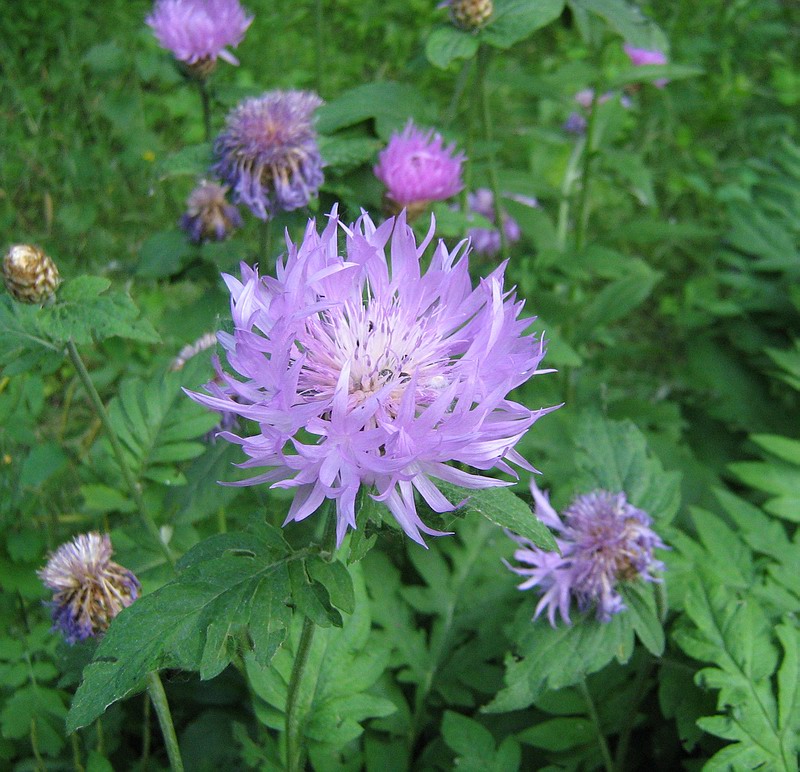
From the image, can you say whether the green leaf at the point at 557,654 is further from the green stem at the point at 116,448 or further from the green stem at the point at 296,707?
the green stem at the point at 116,448

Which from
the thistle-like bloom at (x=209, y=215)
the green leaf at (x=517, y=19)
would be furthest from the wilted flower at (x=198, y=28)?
the green leaf at (x=517, y=19)

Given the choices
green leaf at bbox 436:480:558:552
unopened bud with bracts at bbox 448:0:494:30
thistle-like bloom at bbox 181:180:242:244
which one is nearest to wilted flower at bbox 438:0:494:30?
unopened bud with bracts at bbox 448:0:494:30

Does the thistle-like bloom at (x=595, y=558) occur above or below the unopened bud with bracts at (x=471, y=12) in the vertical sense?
below

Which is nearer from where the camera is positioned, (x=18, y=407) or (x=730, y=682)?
(x=730, y=682)

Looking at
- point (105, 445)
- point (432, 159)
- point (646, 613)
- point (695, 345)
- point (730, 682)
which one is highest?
point (432, 159)

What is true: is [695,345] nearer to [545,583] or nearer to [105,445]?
[545,583]

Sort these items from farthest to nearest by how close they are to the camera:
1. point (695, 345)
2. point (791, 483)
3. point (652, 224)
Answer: point (695, 345) < point (652, 224) < point (791, 483)

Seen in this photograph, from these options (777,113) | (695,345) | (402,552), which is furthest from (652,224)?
(777,113)
